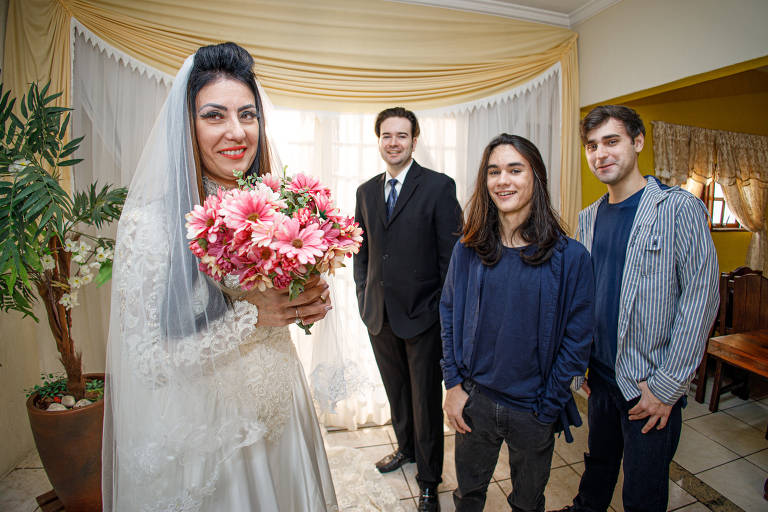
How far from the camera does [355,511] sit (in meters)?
1.95

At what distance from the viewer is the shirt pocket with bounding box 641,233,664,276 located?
4.66 feet

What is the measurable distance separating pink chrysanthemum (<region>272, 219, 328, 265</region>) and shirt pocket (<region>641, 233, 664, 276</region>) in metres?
1.28

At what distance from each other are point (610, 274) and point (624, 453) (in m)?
0.73

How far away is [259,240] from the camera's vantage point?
0.84 metres

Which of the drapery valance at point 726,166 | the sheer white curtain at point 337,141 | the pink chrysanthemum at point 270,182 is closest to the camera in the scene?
the pink chrysanthemum at point 270,182

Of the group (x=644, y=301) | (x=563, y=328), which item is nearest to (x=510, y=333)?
(x=563, y=328)

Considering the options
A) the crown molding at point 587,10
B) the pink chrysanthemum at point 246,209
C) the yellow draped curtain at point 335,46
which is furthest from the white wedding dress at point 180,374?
the crown molding at point 587,10

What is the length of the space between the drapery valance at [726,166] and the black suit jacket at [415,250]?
393 cm

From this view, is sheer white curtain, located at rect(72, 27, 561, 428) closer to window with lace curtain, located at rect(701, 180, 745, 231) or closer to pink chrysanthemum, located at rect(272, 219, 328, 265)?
pink chrysanthemum, located at rect(272, 219, 328, 265)

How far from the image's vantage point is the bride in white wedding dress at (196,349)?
0.97 meters

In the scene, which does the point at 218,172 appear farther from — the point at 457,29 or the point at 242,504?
the point at 457,29

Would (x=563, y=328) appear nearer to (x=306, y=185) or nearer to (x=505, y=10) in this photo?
(x=306, y=185)

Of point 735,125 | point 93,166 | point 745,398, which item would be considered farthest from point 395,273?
point 735,125

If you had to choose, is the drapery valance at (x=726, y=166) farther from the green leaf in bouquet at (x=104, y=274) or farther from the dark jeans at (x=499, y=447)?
the green leaf in bouquet at (x=104, y=274)
